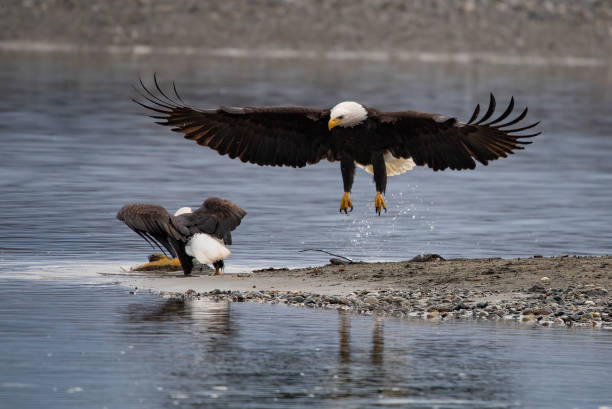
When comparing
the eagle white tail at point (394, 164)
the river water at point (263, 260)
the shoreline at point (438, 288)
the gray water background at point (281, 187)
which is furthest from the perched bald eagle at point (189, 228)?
the eagle white tail at point (394, 164)

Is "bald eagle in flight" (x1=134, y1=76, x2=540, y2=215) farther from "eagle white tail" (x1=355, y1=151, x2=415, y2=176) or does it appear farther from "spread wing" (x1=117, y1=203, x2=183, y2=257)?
"spread wing" (x1=117, y1=203, x2=183, y2=257)

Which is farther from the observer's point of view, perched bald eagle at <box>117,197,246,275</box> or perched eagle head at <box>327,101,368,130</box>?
perched eagle head at <box>327,101,368,130</box>

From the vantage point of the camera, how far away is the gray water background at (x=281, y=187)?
16.8 meters

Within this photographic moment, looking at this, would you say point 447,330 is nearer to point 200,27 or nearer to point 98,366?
point 98,366

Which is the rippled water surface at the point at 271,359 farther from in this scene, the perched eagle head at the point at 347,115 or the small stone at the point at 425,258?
the perched eagle head at the point at 347,115

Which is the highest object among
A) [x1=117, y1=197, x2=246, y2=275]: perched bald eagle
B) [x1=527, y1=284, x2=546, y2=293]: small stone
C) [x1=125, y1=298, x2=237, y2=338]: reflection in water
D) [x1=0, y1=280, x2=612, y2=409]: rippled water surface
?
[x1=117, y1=197, x2=246, y2=275]: perched bald eagle

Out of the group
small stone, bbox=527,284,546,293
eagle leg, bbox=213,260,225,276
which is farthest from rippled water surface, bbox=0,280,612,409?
eagle leg, bbox=213,260,225,276

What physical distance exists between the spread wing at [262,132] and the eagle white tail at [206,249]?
5.71 feet

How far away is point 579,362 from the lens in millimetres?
10352

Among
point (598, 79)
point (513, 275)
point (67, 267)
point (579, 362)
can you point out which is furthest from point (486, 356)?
point (598, 79)

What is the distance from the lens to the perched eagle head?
1483 cm

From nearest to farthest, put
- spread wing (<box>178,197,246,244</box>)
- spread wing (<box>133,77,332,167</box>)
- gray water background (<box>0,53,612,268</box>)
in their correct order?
1. spread wing (<box>178,197,246,244</box>)
2. spread wing (<box>133,77,332,167</box>)
3. gray water background (<box>0,53,612,268</box>)

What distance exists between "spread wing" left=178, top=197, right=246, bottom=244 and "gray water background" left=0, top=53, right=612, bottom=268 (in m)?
0.99

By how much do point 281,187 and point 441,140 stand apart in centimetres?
812
